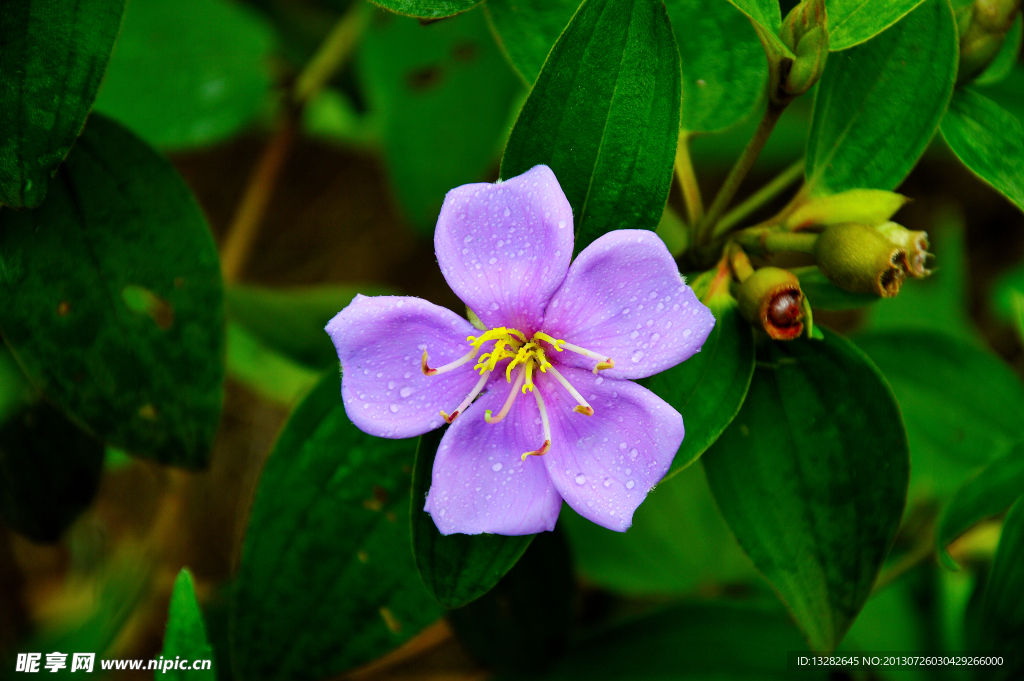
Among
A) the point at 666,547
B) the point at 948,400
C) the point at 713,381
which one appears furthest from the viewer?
the point at 666,547

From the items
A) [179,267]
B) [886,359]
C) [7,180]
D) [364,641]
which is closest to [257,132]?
[179,267]

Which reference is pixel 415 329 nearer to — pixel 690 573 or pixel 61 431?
pixel 61 431

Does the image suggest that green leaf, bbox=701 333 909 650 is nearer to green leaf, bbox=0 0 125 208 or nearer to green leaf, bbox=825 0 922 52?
green leaf, bbox=825 0 922 52

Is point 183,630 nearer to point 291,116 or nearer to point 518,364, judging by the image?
point 518,364

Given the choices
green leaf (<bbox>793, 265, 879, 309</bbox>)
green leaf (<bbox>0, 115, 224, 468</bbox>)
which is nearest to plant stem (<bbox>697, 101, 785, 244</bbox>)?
green leaf (<bbox>793, 265, 879, 309</bbox>)

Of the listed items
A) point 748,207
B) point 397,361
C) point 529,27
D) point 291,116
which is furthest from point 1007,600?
point 291,116

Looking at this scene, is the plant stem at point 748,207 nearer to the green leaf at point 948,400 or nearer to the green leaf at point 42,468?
the green leaf at point 948,400

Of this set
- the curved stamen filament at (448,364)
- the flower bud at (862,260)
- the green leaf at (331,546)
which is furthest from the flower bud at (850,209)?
the green leaf at (331,546)
